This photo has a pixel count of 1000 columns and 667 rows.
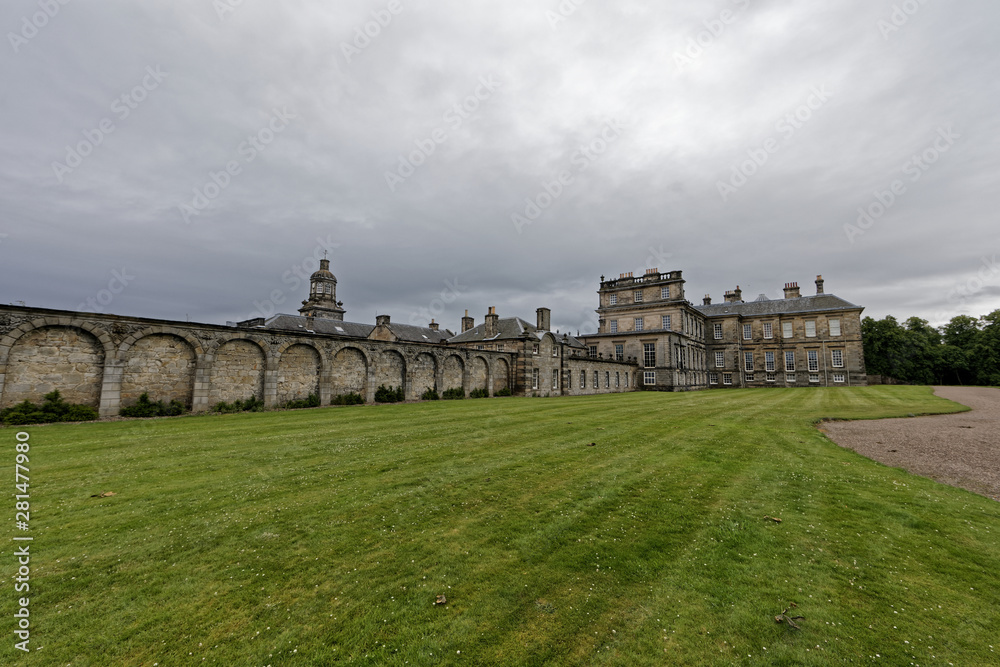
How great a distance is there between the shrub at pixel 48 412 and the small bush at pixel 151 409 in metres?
1.00

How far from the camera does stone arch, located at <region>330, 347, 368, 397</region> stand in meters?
23.2

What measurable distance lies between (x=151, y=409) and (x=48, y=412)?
2.89 meters

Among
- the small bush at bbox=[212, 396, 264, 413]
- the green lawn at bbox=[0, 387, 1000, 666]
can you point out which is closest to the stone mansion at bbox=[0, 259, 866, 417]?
the small bush at bbox=[212, 396, 264, 413]

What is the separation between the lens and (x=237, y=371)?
1956 centimetres

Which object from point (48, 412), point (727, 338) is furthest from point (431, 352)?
point (727, 338)

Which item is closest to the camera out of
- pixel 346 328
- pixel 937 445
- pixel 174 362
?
pixel 937 445

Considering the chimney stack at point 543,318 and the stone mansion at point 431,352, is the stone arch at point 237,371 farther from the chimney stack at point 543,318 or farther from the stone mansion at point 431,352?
the chimney stack at point 543,318

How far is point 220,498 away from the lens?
6.22m

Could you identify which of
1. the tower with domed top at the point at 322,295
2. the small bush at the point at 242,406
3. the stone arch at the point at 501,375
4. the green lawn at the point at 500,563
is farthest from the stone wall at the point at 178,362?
the tower with domed top at the point at 322,295

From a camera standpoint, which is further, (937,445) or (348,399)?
(348,399)

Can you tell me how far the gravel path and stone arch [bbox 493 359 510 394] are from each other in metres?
22.1

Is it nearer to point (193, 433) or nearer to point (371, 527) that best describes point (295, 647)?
point (371, 527)

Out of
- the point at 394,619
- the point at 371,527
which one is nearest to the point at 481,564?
the point at 394,619

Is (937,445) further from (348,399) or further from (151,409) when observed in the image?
(151,409)
